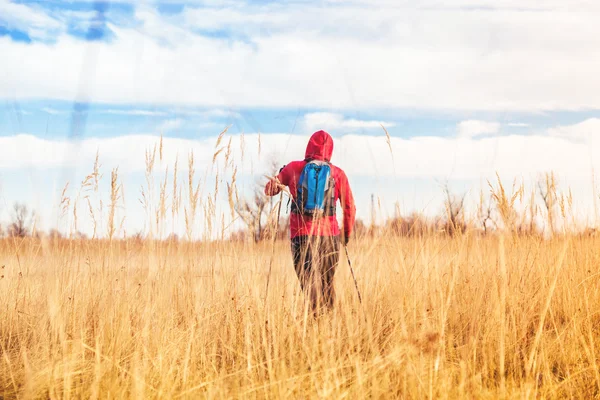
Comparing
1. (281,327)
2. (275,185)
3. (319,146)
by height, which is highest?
(319,146)

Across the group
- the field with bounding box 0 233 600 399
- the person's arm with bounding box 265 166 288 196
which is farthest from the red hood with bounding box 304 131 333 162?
the field with bounding box 0 233 600 399

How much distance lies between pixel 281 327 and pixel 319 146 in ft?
6.08

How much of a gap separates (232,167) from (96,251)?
138 centimetres

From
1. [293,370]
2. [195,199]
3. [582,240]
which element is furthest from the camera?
[582,240]

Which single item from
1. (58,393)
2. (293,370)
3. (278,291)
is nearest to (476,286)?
(278,291)

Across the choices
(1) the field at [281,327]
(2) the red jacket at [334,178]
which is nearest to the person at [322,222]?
(2) the red jacket at [334,178]

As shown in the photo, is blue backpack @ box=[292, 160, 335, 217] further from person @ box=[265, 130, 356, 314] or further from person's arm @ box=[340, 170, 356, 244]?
person's arm @ box=[340, 170, 356, 244]

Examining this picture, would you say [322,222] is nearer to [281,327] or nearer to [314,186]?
[314,186]

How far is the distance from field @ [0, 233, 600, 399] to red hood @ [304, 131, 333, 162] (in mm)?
872

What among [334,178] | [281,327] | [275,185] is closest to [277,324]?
Answer: [281,327]

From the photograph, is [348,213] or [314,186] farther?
[348,213]

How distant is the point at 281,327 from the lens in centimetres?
340

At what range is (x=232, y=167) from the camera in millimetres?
4074

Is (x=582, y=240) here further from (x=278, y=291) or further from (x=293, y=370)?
(x=293, y=370)
